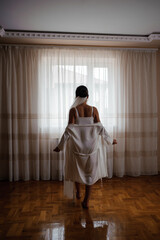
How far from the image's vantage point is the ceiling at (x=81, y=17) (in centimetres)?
265

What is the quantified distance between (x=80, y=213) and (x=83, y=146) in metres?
0.80

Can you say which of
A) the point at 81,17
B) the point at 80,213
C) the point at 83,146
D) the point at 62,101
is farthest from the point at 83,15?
the point at 80,213

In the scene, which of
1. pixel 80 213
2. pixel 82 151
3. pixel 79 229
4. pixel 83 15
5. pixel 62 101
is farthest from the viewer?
pixel 62 101

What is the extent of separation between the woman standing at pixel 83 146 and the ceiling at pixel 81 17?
1.12 metres

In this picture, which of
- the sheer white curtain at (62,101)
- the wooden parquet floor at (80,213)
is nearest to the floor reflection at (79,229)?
the wooden parquet floor at (80,213)

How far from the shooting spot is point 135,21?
10.4 ft

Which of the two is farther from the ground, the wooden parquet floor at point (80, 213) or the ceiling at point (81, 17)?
the ceiling at point (81, 17)

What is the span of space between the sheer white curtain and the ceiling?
352 millimetres

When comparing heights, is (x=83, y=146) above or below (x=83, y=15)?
below

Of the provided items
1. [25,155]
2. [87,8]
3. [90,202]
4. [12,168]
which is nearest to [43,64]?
[87,8]

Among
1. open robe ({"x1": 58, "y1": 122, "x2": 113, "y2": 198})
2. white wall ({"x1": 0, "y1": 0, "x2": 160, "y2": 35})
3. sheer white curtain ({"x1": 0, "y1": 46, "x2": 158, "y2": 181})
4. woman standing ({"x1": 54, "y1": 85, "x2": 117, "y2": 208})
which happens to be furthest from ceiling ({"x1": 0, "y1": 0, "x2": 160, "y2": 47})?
open robe ({"x1": 58, "y1": 122, "x2": 113, "y2": 198})

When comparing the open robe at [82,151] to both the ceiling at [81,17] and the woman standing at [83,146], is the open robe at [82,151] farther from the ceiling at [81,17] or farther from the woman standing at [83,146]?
the ceiling at [81,17]

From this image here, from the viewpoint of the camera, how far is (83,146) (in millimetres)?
2600

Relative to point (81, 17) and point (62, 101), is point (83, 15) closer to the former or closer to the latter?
point (81, 17)
